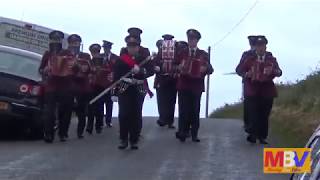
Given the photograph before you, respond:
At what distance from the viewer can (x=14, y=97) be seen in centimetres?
1278

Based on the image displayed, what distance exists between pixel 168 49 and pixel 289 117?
328cm

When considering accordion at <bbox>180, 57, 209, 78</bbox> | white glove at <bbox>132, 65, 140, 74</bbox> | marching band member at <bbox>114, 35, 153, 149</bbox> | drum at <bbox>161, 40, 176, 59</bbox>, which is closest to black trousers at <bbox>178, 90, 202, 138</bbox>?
accordion at <bbox>180, 57, 209, 78</bbox>

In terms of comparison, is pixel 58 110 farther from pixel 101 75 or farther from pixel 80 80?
pixel 101 75

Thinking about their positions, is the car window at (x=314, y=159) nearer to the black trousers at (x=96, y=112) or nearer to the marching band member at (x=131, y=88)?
the marching band member at (x=131, y=88)

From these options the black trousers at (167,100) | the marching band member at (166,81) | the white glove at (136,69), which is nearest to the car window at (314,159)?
the white glove at (136,69)

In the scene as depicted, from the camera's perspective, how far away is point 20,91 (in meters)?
12.8

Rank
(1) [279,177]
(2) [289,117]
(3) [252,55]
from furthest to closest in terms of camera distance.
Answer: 1. (2) [289,117]
2. (3) [252,55]
3. (1) [279,177]

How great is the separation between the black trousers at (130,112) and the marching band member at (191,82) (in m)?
1.11

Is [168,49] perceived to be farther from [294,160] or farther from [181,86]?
[294,160]

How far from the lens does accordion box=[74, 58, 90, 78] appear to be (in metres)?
13.4

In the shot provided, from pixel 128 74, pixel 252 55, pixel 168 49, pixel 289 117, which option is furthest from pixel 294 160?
pixel 289 117

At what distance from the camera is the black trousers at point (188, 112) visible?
12922mm

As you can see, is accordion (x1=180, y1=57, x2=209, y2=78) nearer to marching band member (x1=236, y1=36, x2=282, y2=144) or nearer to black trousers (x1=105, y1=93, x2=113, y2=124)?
marching band member (x1=236, y1=36, x2=282, y2=144)

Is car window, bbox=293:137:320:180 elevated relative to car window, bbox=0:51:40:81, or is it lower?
lower
